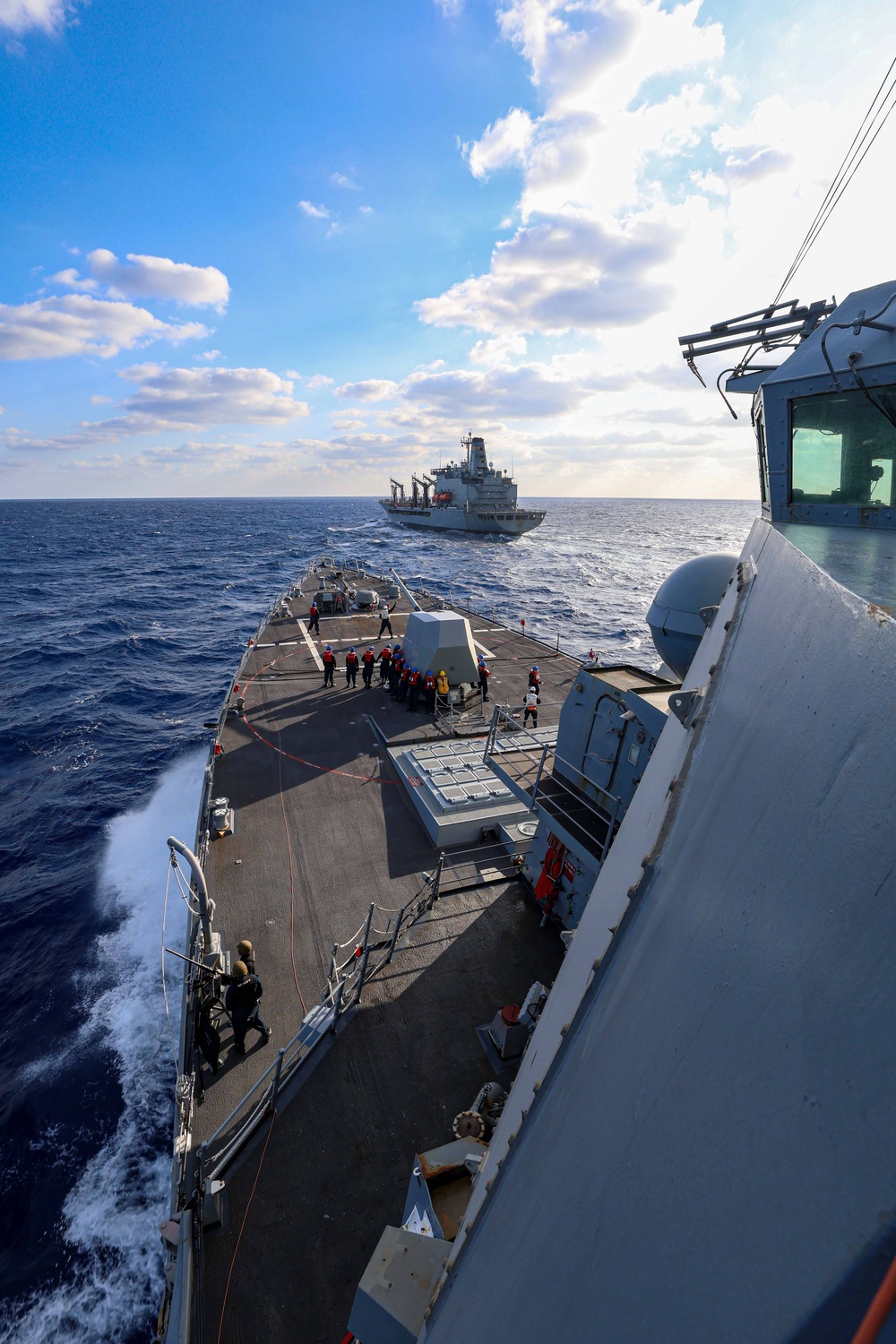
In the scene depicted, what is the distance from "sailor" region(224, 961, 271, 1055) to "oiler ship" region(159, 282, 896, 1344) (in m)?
0.32

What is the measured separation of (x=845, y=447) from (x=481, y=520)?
84612 millimetres

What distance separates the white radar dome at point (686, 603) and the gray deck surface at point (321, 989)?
185 inches

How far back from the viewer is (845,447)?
5.62 m

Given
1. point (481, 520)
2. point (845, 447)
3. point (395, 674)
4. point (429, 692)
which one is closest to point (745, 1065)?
point (845, 447)

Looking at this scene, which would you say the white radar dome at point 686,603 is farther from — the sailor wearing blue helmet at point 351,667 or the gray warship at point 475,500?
the gray warship at point 475,500

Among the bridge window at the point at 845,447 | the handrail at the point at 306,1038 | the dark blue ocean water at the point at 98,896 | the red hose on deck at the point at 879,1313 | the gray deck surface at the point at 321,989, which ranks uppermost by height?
the bridge window at the point at 845,447

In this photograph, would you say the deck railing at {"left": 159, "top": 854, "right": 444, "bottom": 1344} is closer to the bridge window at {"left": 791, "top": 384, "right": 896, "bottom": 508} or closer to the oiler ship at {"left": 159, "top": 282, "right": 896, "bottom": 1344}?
the oiler ship at {"left": 159, "top": 282, "right": 896, "bottom": 1344}

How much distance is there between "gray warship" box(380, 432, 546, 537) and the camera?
8606cm

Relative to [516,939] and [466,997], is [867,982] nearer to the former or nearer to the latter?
[466,997]

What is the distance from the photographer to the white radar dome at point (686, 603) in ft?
30.3

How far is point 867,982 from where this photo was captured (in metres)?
0.92

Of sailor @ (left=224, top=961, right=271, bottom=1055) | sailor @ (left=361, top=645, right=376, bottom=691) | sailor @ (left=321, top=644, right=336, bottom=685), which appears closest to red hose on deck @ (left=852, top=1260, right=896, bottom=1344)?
sailor @ (left=224, top=961, right=271, bottom=1055)

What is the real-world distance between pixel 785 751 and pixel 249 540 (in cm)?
10753

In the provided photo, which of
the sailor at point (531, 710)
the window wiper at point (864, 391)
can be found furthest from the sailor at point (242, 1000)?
the sailor at point (531, 710)
